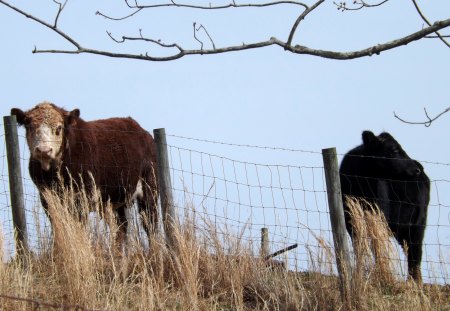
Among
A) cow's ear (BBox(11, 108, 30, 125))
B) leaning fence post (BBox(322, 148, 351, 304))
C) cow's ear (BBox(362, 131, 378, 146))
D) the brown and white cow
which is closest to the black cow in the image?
cow's ear (BBox(362, 131, 378, 146))

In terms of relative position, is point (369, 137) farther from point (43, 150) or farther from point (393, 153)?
point (43, 150)

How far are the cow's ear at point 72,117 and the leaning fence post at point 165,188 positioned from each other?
2061mm

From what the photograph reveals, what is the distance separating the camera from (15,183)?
882cm

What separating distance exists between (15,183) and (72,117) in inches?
68.3

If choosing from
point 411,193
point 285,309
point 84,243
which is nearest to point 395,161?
point 411,193

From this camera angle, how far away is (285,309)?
7375mm

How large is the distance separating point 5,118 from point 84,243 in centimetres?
226

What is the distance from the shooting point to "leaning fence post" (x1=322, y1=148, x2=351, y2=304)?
7.47 m

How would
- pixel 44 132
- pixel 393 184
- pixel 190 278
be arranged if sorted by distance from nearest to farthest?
pixel 190 278 → pixel 44 132 → pixel 393 184

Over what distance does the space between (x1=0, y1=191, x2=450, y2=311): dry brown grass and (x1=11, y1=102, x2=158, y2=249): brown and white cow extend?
0.68 m

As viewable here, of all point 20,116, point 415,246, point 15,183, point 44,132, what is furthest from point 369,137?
point 15,183

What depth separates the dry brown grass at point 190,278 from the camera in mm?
6934

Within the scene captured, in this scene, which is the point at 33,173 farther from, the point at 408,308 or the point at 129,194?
the point at 408,308

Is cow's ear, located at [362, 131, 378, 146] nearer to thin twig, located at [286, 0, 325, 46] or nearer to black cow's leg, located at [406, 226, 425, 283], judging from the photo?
black cow's leg, located at [406, 226, 425, 283]
